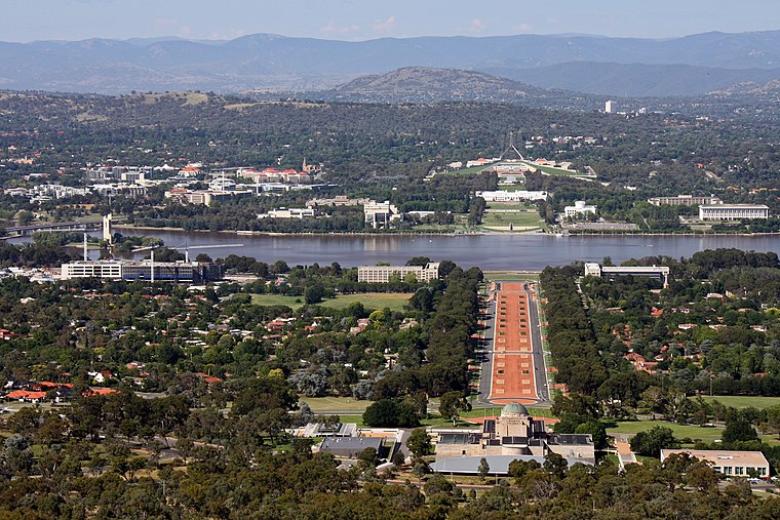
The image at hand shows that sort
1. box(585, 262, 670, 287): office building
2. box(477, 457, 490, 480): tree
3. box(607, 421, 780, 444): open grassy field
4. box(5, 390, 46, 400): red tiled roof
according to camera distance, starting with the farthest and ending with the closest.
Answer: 1. box(585, 262, 670, 287): office building
2. box(5, 390, 46, 400): red tiled roof
3. box(607, 421, 780, 444): open grassy field
4. box(477, 457, 490, 480): tree

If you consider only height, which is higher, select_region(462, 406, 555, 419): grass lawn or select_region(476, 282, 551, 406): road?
select_region(462, 406, 555, 419): grass lawn

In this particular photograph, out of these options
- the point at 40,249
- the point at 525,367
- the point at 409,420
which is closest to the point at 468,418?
the point at 409,420

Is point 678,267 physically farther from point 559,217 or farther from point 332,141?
point 332,141

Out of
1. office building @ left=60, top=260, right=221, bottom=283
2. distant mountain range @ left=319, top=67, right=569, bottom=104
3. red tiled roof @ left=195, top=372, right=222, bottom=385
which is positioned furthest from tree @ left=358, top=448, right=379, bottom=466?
distant mountain range @ left=319, top=67, right=569, bottom=104

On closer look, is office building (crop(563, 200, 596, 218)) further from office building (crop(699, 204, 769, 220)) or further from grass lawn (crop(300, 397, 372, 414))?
grass lawn (crop(300, 397, 372, 414))

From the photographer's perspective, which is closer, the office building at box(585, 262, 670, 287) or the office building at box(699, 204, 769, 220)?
the office building at box(585, 262, 670, 287)

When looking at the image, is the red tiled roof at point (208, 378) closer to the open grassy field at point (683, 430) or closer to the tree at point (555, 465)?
the open grassy field at point (683, 430)
